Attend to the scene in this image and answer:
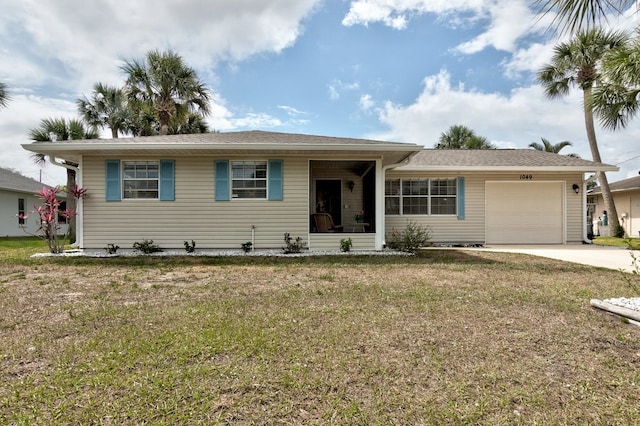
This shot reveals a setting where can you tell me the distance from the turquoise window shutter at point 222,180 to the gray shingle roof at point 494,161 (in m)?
5.40

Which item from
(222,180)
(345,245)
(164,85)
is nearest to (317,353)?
(345,245)

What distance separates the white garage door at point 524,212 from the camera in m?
10.8

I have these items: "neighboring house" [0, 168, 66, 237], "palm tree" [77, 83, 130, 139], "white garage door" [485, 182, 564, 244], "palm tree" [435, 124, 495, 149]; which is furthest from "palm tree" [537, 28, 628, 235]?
"neighboring house" [0, 168, 66, 237]

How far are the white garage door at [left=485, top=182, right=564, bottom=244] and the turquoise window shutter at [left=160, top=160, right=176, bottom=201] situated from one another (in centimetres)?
978

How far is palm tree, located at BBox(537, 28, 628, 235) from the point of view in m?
13.4

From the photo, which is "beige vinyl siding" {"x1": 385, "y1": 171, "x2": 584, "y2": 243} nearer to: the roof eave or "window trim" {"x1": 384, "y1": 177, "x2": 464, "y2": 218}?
"window trim" {"x1": 384, "y1": 177, "x2": 464, "y2": 218}

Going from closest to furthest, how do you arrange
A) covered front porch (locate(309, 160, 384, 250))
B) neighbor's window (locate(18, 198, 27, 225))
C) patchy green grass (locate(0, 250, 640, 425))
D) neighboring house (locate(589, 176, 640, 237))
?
patchy green grass (locate(0, 250, 640, 425)) < covered front porch (locate(309, 160, 384, 250)) < neighboring house (locate(589, 176, 640, 237)) < neighbor's window (locate(18, 198, 27, 225))

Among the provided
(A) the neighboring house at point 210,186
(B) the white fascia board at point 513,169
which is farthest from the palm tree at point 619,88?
(A) the neighboring house at point 210,186

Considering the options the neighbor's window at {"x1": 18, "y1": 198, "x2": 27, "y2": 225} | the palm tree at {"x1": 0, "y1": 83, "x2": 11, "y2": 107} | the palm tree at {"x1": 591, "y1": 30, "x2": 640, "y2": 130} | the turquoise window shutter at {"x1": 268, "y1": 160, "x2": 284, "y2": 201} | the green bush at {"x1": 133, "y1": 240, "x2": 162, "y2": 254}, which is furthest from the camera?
the neighbor's window at {"x1": 18, "y1": 198, "x2": 27, "y2": 225}

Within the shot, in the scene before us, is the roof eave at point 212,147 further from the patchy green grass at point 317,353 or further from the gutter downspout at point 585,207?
the gutter downspout at point 585,207

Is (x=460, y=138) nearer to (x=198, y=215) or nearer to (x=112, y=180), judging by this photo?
(x=198, y=215)

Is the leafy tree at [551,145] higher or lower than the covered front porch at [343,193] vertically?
higher

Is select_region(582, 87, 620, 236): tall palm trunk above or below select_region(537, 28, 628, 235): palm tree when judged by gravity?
below

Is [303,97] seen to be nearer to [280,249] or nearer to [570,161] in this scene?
[280,249]
